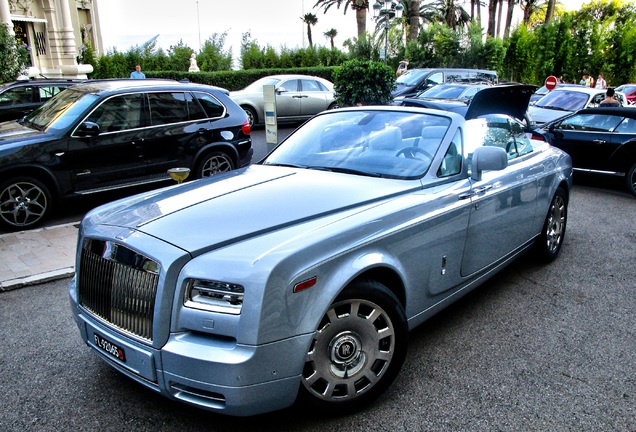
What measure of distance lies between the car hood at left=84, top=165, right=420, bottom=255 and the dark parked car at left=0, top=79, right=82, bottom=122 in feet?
26.7

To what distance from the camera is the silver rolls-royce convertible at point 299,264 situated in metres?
2.57

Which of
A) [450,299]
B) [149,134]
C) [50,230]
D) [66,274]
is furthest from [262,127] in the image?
[450,299]

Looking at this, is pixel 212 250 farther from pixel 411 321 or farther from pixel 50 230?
pixel 50 230

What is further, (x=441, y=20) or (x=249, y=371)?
(x=441, y=20)

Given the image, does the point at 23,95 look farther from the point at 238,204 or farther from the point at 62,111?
the point at 238,204

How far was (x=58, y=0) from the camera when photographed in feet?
86.1

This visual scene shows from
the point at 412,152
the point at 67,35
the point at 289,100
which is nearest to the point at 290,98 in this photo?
the point at 289,100

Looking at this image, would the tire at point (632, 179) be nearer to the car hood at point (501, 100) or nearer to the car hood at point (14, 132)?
the car hood at point (501, 100)

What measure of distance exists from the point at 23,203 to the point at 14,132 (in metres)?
1.09

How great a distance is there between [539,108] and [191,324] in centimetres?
1323

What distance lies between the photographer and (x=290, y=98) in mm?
16641

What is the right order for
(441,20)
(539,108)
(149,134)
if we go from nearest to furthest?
(149,134)
(539,108)
(441,20)

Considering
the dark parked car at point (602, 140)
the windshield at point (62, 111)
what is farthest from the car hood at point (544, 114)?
the windshield at point (62, 111)

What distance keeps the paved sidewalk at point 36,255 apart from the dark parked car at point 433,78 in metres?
12.8
